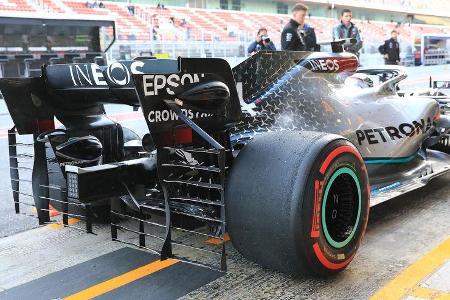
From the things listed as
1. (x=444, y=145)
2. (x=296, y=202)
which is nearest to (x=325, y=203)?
(x=296, y=202)

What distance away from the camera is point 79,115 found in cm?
381

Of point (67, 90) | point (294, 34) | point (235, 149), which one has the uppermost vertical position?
point (294, 34)

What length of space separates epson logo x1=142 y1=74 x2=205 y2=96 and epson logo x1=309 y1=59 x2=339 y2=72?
4.60 ft

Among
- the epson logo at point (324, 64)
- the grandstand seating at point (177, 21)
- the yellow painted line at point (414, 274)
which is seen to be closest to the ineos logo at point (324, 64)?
the epson logo at point (324, 64)

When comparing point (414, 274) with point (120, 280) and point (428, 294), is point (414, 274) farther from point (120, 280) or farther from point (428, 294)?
point (120, 280)

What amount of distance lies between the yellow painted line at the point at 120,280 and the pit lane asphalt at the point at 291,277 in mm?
413

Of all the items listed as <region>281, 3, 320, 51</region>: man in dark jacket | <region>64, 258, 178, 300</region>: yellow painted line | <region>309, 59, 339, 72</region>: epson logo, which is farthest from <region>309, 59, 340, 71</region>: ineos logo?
<region>281, 3, 320, 51</region>: man in dark jacket

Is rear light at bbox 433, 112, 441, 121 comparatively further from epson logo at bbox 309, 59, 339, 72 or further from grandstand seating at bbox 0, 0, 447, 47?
grandstand seating at bbox 0, 0, 447, 47

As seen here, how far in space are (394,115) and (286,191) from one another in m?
2.02

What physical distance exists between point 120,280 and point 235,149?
111 cm

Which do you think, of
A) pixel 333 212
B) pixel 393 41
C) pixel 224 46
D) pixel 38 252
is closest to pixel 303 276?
pixel 333 212

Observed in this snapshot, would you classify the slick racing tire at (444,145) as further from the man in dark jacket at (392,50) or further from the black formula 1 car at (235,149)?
the man in dark jacket at (392,50)

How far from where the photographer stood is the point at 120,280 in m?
3.17

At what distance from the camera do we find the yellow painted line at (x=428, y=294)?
9.29 feet
